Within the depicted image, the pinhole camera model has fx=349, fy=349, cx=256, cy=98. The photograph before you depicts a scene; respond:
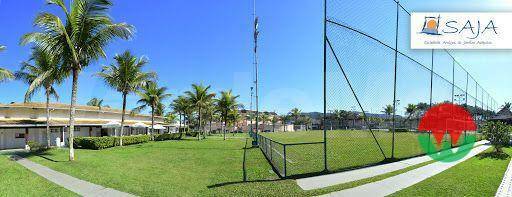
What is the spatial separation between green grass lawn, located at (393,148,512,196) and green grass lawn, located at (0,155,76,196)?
8.16 meters

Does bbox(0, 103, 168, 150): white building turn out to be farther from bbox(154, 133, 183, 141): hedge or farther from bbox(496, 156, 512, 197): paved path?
bbox(496, 156, 512, 197): paved path

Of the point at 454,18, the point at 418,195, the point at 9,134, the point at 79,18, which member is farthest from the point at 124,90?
the point at 418,195

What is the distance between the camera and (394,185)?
8.52m

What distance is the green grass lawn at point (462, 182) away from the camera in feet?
25.4

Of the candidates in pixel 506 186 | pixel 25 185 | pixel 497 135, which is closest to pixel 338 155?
pixel 497 135

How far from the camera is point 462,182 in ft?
29.1

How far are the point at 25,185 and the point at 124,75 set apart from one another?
18.6 m

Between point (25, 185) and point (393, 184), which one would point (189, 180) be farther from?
point (393, 184)

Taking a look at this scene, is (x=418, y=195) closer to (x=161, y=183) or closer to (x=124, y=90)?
(x=161, y=183)

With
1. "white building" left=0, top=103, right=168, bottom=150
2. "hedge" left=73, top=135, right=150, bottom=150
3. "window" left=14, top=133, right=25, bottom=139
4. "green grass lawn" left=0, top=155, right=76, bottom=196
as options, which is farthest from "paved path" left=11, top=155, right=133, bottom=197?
"window" left=14, top=133, right=25, bottom=139

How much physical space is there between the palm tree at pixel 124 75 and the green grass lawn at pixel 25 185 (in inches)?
631

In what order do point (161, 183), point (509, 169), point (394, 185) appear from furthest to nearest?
point (509, 169), point (161, 183), point (394, 185)

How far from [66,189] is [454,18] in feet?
52.0

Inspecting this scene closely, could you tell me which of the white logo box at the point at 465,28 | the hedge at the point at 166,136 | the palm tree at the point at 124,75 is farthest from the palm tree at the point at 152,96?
the white logo box at the point at 465,28
